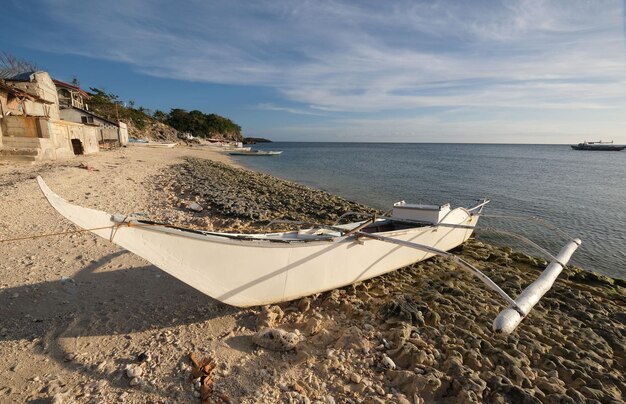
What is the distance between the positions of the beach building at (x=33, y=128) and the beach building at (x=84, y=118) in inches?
268

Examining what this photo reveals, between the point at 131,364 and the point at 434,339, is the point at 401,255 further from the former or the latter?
the point at 131,364

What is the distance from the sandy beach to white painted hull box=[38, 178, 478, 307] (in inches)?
16.4

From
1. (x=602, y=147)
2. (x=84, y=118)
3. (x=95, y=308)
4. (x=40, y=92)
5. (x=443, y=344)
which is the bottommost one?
(x=443, y=344)

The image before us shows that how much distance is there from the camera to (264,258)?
4.66 meters

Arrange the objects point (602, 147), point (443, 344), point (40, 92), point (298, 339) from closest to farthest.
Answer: point (298, 339) < point (443, 344) < point (40, 92) < point (602, 147)

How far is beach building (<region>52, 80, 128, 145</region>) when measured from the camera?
30.6 metres

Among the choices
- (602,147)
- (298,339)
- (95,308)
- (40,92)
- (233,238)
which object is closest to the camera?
(298,339)

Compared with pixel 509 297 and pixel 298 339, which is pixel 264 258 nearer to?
pixel 298 339

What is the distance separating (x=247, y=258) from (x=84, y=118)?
37.1 metres

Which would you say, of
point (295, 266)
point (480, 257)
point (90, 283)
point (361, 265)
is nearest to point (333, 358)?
point (295, 266)

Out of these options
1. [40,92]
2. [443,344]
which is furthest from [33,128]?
[443,344]

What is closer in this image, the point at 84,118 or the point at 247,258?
the point at 247,258

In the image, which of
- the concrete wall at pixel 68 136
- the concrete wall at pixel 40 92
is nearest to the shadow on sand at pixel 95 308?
the concrete wall at pixel 68 136

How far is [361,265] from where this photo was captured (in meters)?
6.12
